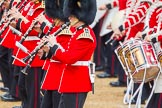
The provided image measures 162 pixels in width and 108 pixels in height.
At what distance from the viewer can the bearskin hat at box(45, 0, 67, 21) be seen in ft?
18.2

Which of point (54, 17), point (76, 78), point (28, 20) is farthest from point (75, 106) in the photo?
point (28, 20)

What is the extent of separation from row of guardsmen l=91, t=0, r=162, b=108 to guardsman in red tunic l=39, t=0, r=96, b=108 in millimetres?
894

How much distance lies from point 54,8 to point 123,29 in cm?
186

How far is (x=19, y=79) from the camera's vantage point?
6.55 metres

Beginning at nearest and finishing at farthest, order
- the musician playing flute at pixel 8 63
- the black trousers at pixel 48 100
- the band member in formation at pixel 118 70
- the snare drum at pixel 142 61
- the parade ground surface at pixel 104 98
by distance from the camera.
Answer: the black trousers at pixel 48 100 < the snare drum at pixel 142 61 < the musician playing flute at pixel 8 63 < the parade ground surface at pixel 104 98 < the band member in formation at pixel 118 70

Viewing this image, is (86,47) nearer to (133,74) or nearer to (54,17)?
(54,17)

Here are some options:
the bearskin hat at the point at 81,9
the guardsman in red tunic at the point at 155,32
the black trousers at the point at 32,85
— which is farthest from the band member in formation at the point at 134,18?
the bearskin hat at the point at 81,9

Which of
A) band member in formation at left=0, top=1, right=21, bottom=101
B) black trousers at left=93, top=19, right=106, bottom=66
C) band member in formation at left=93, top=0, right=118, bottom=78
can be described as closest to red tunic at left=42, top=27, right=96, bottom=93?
band member in formation at left=0, top=1, right=21, bottom=101

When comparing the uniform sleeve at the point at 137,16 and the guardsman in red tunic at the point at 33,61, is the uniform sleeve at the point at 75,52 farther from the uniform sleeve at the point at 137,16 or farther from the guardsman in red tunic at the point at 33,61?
the uniform sleeve at the point at 137,16

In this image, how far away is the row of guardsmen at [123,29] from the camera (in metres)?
6.01

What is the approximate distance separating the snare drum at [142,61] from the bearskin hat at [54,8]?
31.9 inches

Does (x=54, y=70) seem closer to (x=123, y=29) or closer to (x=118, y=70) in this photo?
(x=123, y=29)

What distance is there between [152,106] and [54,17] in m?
1.33

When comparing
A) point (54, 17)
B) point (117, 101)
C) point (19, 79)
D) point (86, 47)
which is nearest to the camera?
point (86, 47)
